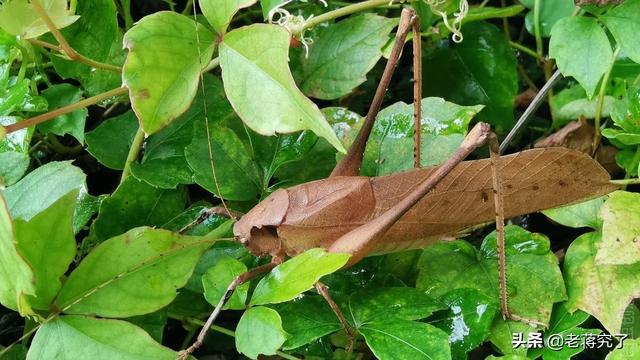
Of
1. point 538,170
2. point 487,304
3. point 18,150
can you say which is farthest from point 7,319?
point 538,170

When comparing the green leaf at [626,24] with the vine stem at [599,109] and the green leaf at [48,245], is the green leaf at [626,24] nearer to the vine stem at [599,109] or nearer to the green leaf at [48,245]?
the vine stem at [599,109]

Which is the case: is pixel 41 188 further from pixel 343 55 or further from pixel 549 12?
pixel 549 12

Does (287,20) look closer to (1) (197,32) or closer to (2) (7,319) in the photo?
(1) (197,32)

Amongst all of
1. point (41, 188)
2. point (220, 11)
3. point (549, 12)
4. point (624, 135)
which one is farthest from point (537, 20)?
point (41, 188)

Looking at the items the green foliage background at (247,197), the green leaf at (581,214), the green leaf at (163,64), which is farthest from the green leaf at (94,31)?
the green leaf at (581,214)

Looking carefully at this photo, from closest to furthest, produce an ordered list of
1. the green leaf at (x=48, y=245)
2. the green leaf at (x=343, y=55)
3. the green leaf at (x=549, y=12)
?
the green leaf at (x=48, y=245)
the green leaf at (x=343, y=55)
the green leaf at (x=549, y=12)
